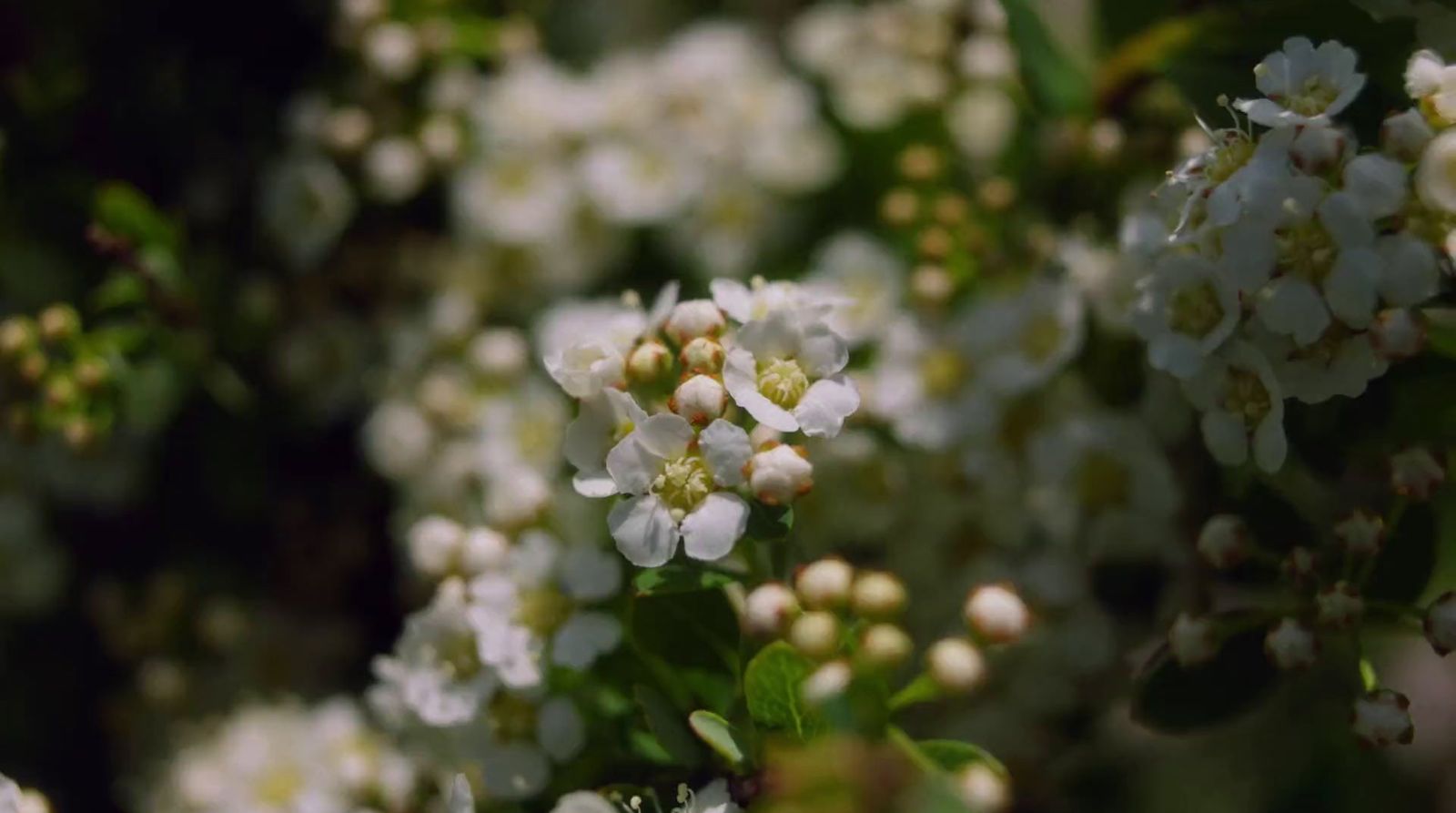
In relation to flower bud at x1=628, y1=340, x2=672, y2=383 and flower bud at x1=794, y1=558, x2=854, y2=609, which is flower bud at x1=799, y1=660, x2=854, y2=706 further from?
flower bud at x1=628, y1=340, x2=672, y2=383

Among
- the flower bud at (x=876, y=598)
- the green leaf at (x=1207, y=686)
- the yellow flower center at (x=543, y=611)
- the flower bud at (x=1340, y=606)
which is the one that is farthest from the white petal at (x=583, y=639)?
the flower bud at (x=1340, y=606)

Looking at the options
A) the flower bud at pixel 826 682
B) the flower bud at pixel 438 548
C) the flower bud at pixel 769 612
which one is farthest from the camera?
the flower bud at pixel 438 548

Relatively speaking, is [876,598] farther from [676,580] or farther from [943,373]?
[943,373]

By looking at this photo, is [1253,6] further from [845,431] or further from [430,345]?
[430,345]

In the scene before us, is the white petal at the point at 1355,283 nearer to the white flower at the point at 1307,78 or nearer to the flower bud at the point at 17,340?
the white flower at the point at 1307,78

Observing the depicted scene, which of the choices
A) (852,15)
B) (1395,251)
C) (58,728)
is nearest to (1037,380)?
(1395,251)

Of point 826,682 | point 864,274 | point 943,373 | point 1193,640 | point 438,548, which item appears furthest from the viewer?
point 864,274

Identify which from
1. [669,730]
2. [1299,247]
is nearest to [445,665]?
[669,730]
